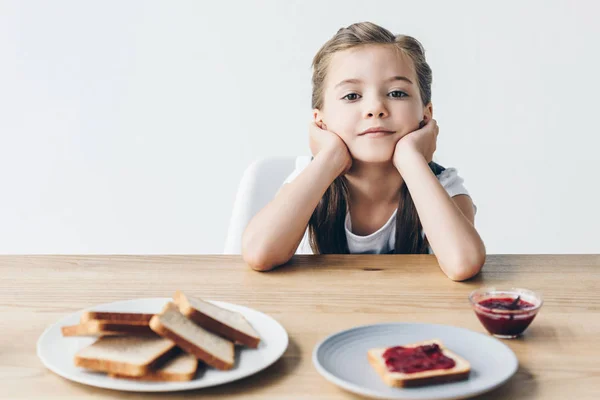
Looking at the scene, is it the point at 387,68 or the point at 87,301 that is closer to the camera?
the point at 87,301

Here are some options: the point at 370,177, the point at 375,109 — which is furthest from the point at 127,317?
the point at 370,177

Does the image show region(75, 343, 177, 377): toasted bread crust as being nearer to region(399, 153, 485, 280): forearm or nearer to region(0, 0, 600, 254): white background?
region(399, 153, 485, 280): forearm

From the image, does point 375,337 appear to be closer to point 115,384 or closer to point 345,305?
point 345,305

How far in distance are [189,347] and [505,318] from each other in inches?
16.7

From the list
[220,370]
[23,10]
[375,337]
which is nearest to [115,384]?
[220,370]

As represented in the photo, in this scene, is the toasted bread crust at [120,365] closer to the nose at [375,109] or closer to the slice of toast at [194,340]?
the slice of toast at [194,340]

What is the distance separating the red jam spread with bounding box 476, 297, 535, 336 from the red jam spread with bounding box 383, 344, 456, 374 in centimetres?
14

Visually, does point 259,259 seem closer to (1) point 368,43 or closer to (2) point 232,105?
(1) point 368,43

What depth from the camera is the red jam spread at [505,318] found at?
3.23ft

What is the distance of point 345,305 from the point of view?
3.83ft

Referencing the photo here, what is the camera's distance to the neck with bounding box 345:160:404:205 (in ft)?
5.72

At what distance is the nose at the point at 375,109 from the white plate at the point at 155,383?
2.16 ft

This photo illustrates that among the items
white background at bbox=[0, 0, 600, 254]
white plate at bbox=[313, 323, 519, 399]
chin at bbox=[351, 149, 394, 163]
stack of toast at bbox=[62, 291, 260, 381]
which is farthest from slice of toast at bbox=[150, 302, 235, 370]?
white background at bbox=[0, 0, 600, 254]

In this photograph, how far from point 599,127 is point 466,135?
595 mm
